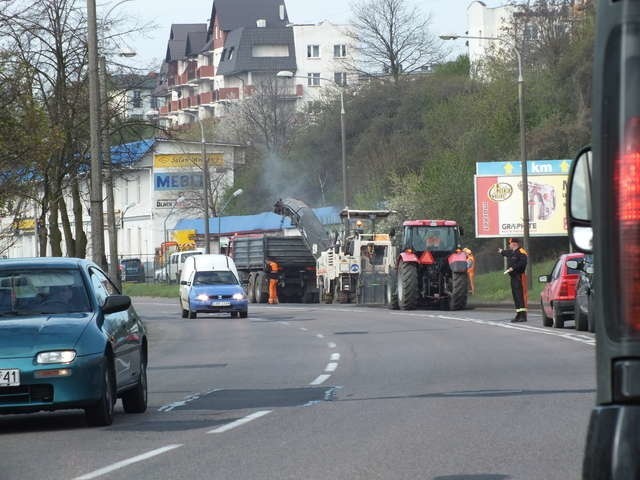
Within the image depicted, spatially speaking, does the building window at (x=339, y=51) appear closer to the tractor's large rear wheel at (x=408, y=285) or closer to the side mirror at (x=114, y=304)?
the tractor's large rear wheel at (x=408, y=285)

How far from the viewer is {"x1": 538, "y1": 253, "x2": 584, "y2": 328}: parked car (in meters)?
29.5

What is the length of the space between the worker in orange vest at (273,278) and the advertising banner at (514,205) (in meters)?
7.86

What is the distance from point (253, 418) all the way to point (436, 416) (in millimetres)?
1597

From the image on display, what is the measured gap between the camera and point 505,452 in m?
10.8

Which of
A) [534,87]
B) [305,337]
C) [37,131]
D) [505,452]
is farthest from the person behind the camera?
[534,87]

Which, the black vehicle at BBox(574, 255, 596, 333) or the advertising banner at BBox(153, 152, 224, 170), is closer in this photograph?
the black vehicle at BBox(574, 255, 596, 333)

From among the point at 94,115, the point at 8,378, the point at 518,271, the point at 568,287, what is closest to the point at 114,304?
the point at 8,378

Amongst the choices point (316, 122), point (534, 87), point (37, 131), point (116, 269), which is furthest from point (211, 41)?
point (37, 131)

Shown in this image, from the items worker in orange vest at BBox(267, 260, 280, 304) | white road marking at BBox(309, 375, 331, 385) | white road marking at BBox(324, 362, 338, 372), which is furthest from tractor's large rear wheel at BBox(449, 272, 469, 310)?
white road marking at BBox(309, 375, 331, 385)

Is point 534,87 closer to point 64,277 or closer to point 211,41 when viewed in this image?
point 64,277

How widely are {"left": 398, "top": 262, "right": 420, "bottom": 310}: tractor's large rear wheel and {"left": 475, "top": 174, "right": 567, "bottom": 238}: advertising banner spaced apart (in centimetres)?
1228

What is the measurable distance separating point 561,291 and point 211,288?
16.8m

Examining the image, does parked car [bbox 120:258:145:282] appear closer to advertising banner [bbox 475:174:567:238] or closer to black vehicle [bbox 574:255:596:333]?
advertising banner [bbox 475:174:567:238]

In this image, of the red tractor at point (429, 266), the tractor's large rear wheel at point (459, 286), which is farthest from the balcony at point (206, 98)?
the tractor's large rear wheel at point (459, 286)
